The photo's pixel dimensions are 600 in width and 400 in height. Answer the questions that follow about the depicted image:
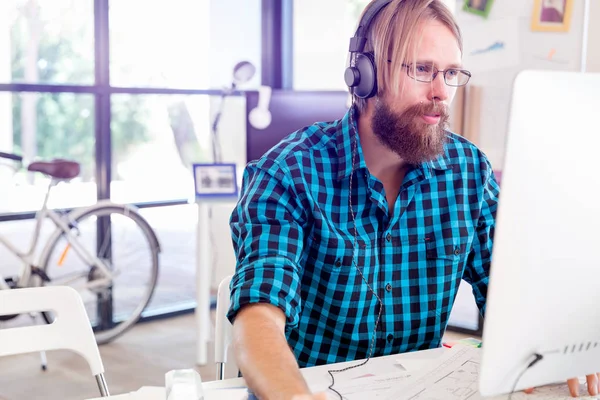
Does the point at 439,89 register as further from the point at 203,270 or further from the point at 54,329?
the point at 203,270

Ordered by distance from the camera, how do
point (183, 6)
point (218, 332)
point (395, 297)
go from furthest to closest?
point (183, 6) → point (218, 332) → point (395, 297)

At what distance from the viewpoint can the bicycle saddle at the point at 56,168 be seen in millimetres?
3104

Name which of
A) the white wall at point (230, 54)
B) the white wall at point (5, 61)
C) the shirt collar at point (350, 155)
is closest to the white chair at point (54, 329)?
the shirt collar at point (350, 155)

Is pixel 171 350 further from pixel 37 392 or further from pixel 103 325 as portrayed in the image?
pixel 37 392

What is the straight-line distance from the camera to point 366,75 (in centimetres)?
140

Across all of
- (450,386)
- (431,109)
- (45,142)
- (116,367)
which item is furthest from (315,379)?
(45,142)

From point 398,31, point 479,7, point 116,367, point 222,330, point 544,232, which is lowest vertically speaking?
point 116,367

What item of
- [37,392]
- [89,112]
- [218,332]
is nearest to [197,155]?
[89,112]

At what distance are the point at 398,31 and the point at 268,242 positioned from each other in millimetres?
463

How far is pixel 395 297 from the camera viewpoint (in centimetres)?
135

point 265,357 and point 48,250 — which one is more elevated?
point 265,357

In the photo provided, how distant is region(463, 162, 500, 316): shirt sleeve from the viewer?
1.43 meters

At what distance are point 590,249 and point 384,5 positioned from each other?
748 millimetres

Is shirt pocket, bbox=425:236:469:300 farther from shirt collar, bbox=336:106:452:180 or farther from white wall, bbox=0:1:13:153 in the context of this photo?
white wall, bbox=0:1:13:153
